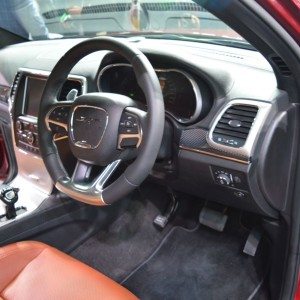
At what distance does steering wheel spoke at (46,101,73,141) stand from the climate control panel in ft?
1.48

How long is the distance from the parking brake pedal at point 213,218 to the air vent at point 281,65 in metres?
0.77

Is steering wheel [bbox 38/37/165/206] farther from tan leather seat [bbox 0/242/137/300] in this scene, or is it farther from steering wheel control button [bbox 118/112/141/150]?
tan leather seat [bbox 0/242/137/300]

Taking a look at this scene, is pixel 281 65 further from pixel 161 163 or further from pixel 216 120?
pixel 161 163

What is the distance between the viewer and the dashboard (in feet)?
3.83

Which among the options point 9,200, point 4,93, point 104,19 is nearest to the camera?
point 9,200

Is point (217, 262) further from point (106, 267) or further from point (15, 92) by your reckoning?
point (15, 92)

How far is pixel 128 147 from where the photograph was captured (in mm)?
1129

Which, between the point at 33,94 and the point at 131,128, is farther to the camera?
the point at 33,94

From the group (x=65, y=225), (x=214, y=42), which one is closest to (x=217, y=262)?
(x=65, y=225)

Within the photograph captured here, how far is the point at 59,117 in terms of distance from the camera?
1304 mm

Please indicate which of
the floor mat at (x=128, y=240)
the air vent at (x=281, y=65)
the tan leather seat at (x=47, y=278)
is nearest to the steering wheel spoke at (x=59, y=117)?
the tan leather seat at (x=47, y=278)

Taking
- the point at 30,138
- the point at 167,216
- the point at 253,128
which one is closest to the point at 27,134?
the point at 30,138

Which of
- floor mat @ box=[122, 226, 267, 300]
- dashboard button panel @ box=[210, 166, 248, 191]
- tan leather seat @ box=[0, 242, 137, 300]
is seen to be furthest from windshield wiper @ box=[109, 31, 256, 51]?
tan leather seat @ box=[0, 242, 137, 300]

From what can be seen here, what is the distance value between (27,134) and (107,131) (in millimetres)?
839
